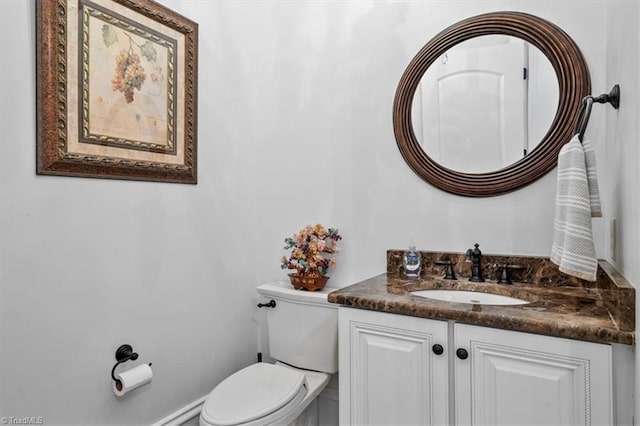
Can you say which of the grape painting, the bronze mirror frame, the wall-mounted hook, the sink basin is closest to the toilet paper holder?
the wall-mounted hook

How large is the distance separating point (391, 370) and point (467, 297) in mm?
458

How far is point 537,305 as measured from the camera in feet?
4.01

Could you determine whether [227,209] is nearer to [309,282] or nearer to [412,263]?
[309,282]

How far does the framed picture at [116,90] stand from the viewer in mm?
1320

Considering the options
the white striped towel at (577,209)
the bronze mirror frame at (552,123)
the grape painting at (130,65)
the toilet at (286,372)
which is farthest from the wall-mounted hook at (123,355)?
the white striped towel at (577,209)

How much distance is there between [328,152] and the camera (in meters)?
2.04

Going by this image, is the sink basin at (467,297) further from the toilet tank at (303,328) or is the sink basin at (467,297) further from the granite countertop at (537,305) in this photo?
the toilet tank at (303,328)

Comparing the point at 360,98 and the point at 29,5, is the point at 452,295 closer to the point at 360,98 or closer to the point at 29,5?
the point at 360,98

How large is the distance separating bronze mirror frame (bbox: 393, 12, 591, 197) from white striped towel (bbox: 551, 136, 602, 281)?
261 mm

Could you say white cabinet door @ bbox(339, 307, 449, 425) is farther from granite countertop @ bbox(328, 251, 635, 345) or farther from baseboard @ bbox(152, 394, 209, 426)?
baseboard @ bbox(152, 394, 209, 426)

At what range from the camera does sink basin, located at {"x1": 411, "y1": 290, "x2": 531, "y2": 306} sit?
1451 millimetres

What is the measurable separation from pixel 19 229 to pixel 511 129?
6.02ft

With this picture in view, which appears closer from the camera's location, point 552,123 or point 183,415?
point 552,123

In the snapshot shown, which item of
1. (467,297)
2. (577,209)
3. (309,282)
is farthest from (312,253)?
(577,209)
